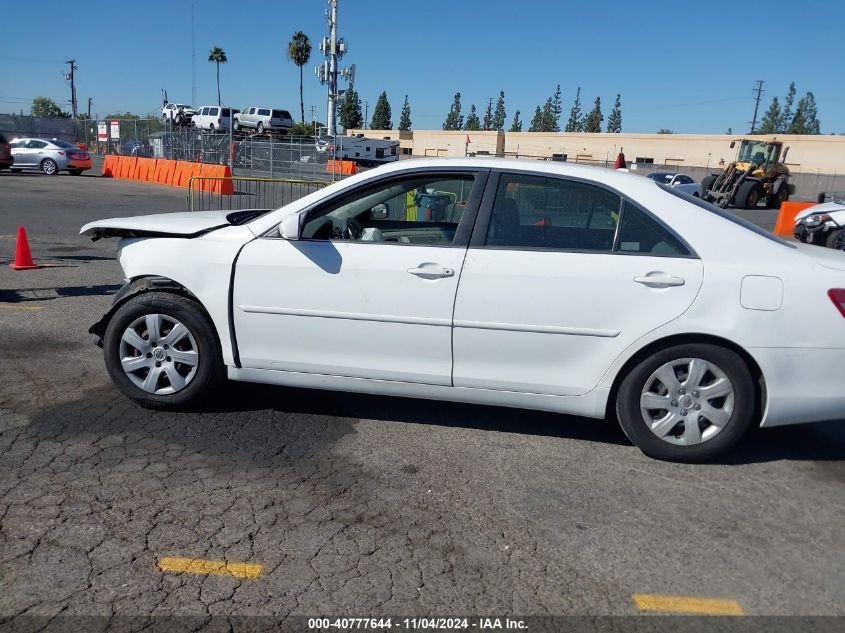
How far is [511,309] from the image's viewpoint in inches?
161

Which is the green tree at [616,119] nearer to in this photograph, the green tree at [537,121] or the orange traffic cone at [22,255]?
the green tree at [537,121]

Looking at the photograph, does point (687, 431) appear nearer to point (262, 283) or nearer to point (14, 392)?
point (262, 283)

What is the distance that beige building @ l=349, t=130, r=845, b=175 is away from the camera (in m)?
48.8

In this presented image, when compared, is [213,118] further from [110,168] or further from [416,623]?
[416,623]

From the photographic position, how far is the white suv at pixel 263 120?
43.8 meters

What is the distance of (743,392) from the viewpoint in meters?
3.97

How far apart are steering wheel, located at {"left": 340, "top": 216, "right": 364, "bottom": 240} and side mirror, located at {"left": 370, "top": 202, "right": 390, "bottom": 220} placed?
0.18m

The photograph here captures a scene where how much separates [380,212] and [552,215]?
1.26m

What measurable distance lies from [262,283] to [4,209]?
14431 millimetres

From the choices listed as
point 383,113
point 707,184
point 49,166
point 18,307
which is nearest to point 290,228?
point 18,307

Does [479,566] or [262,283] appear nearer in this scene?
[479,566]

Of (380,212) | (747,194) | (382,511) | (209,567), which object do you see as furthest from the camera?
(747,194)

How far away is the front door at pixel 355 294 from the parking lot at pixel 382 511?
473 millimetres

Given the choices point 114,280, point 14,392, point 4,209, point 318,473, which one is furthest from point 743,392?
point 4,209
